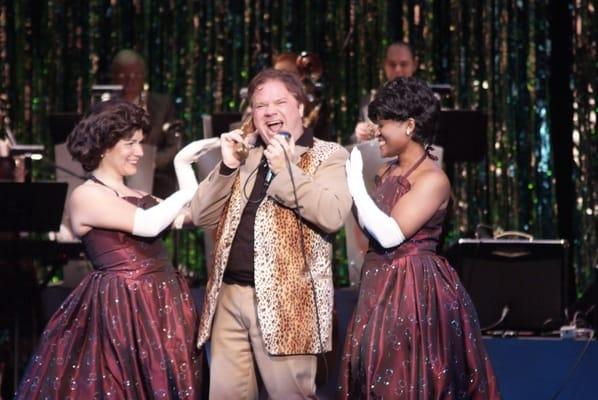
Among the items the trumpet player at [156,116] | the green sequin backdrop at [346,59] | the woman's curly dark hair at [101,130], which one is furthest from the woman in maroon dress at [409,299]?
the green sequin backdrop at [346,59]

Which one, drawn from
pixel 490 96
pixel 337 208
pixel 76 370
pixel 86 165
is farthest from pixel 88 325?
pixel 490 96

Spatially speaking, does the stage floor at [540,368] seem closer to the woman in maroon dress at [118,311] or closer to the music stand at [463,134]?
the woman in maroon dress at [118,311]

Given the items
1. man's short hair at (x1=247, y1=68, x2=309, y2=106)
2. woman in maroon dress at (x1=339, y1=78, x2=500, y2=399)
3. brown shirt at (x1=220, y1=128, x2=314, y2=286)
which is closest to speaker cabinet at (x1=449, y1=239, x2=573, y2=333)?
woman in maroon dress at (x1=339, y1=78, x2=500, y2=399)

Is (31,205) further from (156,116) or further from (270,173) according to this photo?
(156,116)

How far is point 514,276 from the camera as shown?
6367mm

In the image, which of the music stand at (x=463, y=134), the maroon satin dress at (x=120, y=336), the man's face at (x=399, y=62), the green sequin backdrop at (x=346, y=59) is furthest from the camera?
the green sequin backdrop at (x=346, y=59)

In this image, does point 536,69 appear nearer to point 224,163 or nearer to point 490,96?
point 490,96

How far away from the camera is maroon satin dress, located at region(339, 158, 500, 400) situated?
4.51 meters

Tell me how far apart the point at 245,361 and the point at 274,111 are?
0.88m

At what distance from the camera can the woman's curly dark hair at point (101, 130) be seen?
4.92 meters

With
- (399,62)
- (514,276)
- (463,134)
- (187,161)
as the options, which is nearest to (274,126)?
(187,161)

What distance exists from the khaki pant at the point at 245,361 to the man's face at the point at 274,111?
57 cm

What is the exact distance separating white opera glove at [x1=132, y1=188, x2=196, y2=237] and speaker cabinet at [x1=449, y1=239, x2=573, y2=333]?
200 cm

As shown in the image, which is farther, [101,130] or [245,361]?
[101,130]
